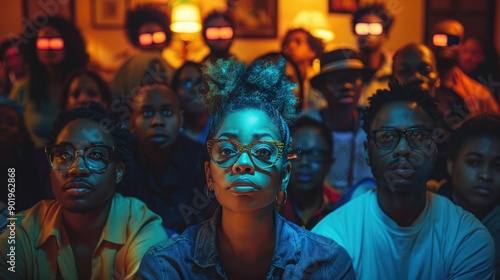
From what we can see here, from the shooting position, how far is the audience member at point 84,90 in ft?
12.6

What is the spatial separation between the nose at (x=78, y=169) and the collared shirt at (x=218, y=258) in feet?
1.62

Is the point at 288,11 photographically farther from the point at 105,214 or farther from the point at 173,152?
the point at 105,214

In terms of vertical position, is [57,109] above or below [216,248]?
above

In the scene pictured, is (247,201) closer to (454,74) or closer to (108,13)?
(454,74)

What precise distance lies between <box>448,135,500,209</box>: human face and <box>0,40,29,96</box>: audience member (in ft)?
12.5

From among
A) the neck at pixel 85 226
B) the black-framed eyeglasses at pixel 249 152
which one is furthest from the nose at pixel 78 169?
the black-framed eyeglasses at pixel 249 152

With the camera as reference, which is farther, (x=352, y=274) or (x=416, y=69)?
(x=416, y=69)

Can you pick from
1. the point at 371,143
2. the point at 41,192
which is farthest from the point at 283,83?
the point at 41,192

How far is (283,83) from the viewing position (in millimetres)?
2207

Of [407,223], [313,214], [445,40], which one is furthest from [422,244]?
[445,40]

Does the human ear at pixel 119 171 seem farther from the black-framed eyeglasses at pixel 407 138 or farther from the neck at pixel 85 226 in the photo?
the black-framed eyeglasses at pixel 407 138

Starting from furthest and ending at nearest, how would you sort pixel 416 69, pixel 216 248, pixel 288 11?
pixel 288 11
pixel 416 69
pixel 216 248

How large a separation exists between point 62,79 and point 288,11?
377 centimetres

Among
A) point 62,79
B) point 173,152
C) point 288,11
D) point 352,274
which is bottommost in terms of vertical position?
point 352,274
